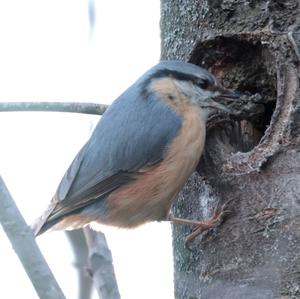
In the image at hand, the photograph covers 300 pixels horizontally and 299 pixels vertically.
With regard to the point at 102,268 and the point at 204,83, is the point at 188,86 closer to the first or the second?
the point at 204,83

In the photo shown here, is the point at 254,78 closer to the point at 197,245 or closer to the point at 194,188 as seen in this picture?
the point at 194,188

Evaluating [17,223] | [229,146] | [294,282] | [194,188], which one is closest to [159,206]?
[194,188]

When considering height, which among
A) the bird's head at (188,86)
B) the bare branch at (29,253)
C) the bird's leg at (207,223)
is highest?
the bare branch at (29,253)

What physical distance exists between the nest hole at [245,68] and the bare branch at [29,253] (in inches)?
53.0

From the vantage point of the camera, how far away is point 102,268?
1.78 meters

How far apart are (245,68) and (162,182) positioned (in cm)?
50

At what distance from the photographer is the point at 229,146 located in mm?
2615

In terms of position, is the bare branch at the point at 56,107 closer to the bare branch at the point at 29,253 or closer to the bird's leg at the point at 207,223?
the bird's leg at the point at 207,223

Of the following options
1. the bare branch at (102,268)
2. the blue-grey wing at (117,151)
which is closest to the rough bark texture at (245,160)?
the blue-grey wing at (117,151)

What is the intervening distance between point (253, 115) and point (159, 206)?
18.2 inches

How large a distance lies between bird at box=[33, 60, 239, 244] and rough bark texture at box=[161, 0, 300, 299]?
0.20 ft

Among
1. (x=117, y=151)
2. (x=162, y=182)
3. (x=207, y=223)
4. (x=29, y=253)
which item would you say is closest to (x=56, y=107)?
(x=117, y=151)

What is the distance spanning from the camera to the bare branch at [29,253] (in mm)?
1335

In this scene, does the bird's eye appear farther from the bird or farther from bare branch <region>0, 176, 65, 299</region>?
bare branch <region>0, 176, 65, 299</region>
